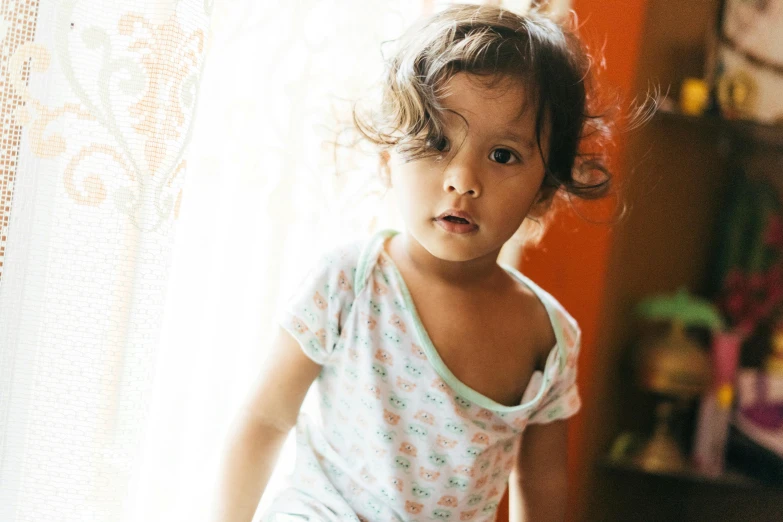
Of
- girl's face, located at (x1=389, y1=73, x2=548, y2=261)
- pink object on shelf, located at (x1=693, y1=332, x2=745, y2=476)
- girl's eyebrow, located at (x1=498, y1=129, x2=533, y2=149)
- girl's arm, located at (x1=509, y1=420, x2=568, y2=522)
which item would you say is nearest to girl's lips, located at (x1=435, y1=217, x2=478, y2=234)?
girl's face, located at (x1=389, y1=73, x2=548, y2=261)

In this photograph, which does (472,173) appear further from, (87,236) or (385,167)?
(87,236)

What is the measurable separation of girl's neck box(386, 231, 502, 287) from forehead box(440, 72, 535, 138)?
0.18 metres

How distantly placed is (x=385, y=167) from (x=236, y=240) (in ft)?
0.68

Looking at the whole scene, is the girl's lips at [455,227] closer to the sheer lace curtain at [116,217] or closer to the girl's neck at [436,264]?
the girl's neck at [436,264]

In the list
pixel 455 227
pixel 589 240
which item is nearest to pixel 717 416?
pixel 589 240

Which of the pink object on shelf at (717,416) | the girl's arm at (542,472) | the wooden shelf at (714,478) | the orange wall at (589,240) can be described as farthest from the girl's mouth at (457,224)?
the pink object on shelf at (717,416)

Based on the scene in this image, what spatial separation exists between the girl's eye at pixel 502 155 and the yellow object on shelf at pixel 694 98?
2.78ft

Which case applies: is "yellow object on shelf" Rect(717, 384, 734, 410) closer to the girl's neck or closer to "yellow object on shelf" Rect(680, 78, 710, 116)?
"yellow object on shelf" Rect(680, 78, 710, 116)

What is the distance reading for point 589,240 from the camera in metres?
1.26

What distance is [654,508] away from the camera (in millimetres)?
1661

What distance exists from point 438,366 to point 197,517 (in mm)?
331

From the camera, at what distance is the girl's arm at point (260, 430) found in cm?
84

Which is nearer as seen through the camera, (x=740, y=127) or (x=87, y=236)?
(x=87, y=236)

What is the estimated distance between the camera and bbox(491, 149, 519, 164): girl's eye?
2.60ft
